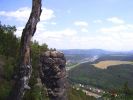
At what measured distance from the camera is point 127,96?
29562mm

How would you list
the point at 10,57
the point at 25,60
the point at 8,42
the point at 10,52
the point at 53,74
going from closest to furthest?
the point at 25,60 < the point at 53,74 < the point at 10,57 < the point at 10,52 < the point at 8,42

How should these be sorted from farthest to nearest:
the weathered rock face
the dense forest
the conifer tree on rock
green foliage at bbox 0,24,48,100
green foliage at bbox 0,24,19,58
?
green foliage at bbox 0,24,19,58 → the weathered rock face → green foliage at bbox 0,24,48,100 → the dense forest → the conifer tree on rock

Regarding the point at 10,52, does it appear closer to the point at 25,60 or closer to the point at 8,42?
the point at 8,42

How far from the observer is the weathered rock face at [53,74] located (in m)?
82.0

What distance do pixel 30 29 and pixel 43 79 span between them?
6997 centimetres

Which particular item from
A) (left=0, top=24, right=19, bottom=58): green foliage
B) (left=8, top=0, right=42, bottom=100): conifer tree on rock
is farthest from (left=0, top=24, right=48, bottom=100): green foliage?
(left=8, top=0, right=42, bottom=100): conifer tree on rock

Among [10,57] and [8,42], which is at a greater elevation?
[8,42]

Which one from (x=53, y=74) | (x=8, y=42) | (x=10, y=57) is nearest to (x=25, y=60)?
(x=53, y=74)

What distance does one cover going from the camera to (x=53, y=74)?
83.1 metres

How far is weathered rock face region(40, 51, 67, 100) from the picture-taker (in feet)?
269

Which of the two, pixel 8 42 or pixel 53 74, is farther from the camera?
pixel 8 42

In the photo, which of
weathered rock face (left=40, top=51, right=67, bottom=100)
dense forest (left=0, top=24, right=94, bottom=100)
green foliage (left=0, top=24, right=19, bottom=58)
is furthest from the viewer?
green foliage (left=0, top=24, right=19, bottom=58)

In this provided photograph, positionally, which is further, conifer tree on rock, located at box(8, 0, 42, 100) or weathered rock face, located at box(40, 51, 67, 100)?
weathered rock face, located at box(40, 51, 67, 100)

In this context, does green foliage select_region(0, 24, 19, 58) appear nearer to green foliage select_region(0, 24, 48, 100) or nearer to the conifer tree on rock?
green foliage select_region(0, 24, 48, 100)
